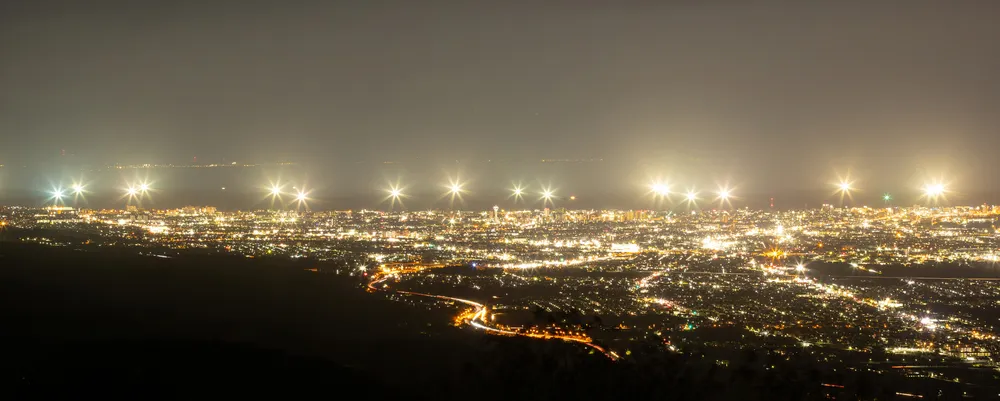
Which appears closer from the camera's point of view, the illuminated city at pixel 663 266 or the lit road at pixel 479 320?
the lit road at pixel 479 320

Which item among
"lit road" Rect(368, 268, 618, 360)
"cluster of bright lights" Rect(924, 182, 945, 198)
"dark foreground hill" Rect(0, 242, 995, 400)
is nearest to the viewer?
"dark foreground hill" Rect(0, 242, 995, 400)

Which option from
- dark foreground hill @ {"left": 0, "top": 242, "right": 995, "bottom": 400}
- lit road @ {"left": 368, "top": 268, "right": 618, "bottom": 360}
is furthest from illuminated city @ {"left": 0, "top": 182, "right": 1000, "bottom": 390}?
dark foreground hill @ {"left": 0, "top": 242, "right": 995, "bottom": 400}

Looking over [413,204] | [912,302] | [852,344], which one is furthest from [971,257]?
[413,204]

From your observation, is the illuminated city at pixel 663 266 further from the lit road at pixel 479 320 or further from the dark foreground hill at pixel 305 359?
the dark foreground hill at pixel 305 359

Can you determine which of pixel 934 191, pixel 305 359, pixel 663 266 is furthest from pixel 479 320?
pixel 934 191

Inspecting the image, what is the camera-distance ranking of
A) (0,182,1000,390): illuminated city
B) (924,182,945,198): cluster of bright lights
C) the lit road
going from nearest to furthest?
1. the lit road
2. (0,182,1000,390): illuminated city
3. (924,182,945,198): cluster of bright lights

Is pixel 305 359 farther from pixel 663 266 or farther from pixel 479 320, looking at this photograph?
pixel 663 266

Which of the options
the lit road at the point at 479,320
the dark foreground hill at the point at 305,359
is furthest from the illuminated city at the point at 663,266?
the dark foreground hill at the point at 305,359

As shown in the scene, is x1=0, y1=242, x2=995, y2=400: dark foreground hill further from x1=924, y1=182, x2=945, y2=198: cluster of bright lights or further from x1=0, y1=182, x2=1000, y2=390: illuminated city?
x1=924, y1=182, x2=945, y2=198: cluster of bright lights

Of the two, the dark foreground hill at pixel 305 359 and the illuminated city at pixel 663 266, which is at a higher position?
the illuminated city at pixel 663 266

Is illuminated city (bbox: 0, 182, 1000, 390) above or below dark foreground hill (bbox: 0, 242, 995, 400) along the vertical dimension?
above

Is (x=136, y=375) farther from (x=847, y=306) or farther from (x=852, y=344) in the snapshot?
(x=847, y=306)
